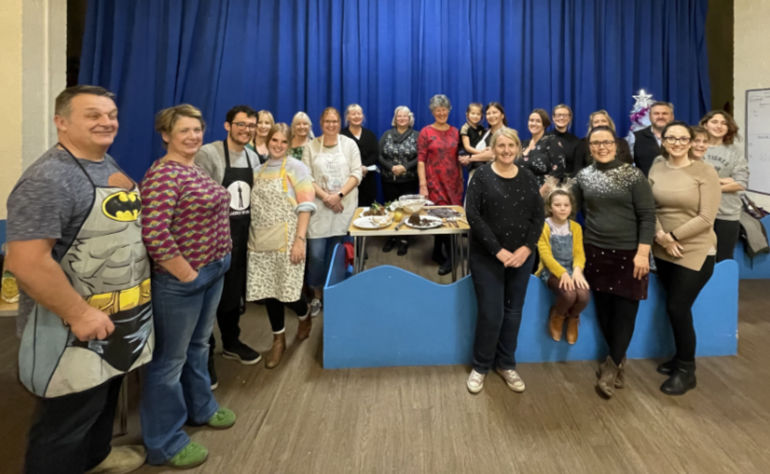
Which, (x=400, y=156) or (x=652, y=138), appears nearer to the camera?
(x=652, y=138)

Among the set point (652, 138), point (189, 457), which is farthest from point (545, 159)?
point (189, 457)

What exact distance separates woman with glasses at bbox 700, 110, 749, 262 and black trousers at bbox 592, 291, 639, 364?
42.9 inches

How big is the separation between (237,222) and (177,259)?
724 mm

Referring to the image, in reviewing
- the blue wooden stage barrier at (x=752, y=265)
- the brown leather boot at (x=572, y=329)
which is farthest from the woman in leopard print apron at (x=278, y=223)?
the blue wooden stage barrier at (x=752, y=265)

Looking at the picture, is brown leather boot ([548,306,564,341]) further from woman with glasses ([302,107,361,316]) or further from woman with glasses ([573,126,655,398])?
woman with glasses ([302,107,361,316])

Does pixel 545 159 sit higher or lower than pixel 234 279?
higher

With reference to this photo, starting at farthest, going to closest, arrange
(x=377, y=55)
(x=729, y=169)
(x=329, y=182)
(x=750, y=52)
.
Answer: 1. (x=377, y=55)
2. (x=750, y=52)
3. (x=329, y=182)
4. (x=729, y=169)

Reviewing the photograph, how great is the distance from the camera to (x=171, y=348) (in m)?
1.56

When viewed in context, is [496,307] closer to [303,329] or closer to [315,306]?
[303,329]

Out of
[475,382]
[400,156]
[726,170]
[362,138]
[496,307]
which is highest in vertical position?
[362,138]

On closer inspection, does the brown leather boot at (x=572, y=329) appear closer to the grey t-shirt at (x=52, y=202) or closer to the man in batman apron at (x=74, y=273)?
the man in batman apron at (x=74, y=273)

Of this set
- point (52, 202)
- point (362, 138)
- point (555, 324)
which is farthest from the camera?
point (362, 138)

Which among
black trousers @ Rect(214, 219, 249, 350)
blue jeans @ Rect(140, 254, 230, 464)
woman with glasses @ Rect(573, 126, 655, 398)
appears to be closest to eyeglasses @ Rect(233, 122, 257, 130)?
black trousers @ Rect(214, 219, 249, 350)

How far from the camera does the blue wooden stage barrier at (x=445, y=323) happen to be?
230 centimetres
